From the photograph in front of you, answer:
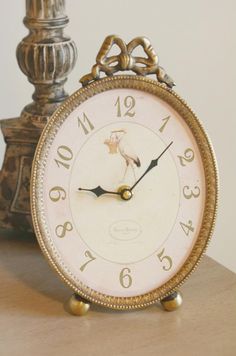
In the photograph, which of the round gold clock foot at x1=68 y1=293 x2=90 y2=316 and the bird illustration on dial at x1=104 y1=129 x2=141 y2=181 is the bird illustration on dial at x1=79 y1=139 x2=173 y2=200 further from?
the round gold clock foot at x1=68 y1=293 x2=90 y2=316

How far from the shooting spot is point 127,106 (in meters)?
0.92

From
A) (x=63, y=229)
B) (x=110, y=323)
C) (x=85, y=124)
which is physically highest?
(x=85, y=124)

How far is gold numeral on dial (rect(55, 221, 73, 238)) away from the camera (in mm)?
916

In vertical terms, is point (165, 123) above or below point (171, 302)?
above

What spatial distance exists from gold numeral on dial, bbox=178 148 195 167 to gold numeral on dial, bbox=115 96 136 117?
79mm

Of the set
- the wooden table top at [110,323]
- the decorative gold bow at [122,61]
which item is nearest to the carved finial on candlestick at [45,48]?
the decorative gold bow at [122,61]

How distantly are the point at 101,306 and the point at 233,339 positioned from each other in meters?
0.17

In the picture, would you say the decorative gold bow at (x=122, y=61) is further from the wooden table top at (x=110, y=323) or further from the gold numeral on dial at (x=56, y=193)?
the wooden table top at (x=110, y=323)

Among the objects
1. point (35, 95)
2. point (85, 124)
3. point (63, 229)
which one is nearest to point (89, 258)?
point (63, 229)

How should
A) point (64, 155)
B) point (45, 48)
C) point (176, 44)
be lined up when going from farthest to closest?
point (176, 44), point (45, 48), point (64, 155)

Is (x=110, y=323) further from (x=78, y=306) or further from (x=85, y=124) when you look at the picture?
(x=85, y=124)

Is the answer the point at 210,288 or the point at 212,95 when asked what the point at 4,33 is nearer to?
the point at 212,95

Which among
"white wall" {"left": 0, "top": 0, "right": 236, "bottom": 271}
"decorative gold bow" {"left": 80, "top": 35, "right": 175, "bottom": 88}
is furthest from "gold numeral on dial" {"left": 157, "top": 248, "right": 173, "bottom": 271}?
"white wall" {"left": 0, "top": 0, "right": 236, "bottom": 271}

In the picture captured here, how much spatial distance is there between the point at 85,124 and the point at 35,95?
0.19m
